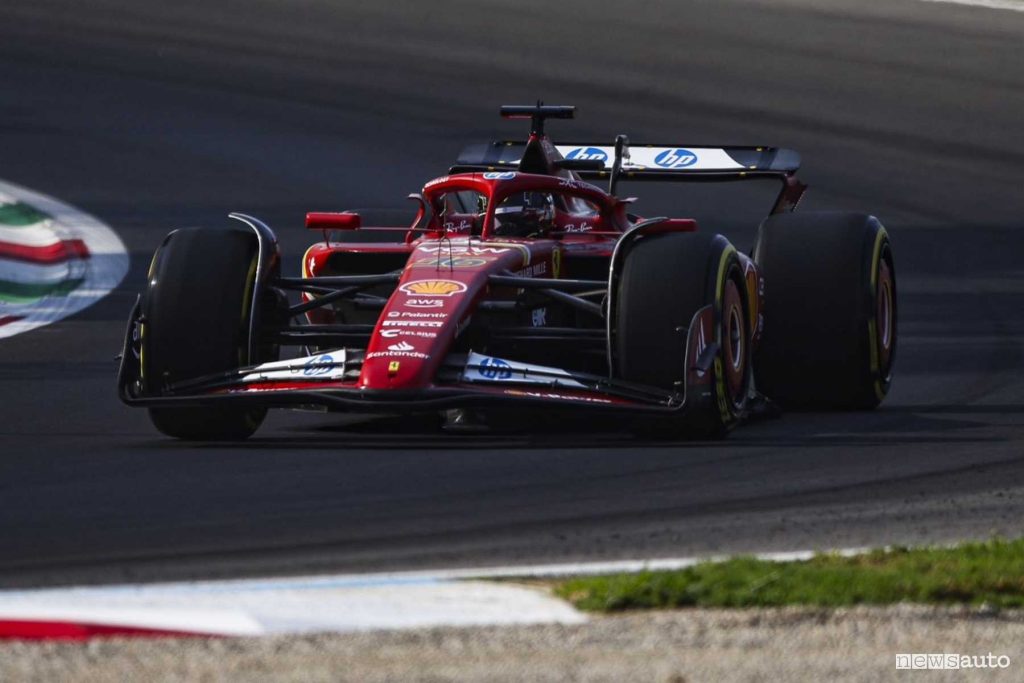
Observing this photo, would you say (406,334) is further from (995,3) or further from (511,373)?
(995,3)

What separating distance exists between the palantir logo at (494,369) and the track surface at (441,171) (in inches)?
13.8

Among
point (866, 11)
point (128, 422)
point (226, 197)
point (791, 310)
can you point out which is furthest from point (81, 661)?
point (866, 11)

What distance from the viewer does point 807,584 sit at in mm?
5777

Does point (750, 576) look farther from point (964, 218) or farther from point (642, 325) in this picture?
point (964, 218)

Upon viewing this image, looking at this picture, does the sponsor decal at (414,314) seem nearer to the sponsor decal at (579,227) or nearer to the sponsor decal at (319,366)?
the sponsor decal at (319,366)

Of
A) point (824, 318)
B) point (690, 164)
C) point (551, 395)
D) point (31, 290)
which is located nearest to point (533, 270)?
point (551, 395)

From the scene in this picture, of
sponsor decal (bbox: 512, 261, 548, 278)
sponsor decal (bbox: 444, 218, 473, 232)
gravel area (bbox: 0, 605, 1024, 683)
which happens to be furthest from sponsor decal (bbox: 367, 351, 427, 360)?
gravel area (bbox: 0, 605, 1024, 683)

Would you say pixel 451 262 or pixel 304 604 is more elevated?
pixel 304 604

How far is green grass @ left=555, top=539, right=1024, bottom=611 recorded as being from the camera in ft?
18.4

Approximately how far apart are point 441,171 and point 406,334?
1126 cm

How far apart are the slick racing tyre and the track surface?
0.95 feet

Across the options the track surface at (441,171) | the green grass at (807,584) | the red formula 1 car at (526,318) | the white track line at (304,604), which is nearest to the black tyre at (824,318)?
the red formula 1 car at (526,318)

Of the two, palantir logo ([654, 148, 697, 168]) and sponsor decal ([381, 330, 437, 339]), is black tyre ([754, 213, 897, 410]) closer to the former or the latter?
palantir logo ([654, 148, 697, 168])

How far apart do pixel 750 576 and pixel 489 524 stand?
1425 millimetres
